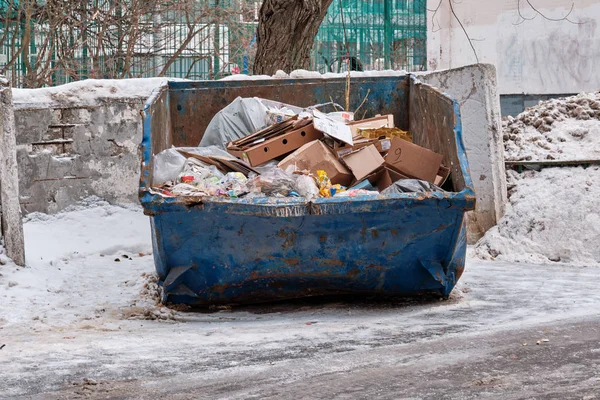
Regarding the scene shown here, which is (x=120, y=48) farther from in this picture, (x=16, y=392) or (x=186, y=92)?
(x=16, y=392)

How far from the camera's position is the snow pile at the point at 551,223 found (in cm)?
757

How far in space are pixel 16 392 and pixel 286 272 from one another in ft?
6.39

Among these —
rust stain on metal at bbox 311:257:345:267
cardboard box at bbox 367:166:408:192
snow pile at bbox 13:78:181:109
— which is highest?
snow pile at bbox 13:78:181:109

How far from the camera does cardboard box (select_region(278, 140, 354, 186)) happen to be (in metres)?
6.04

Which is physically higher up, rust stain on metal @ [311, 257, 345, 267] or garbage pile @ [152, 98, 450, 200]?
garbage pile @ [152, 98, 450, 200]

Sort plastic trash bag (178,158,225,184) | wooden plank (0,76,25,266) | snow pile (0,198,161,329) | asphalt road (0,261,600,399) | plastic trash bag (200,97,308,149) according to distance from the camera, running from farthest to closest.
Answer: plastic trash bag (200,97,308,149) < wooden plank (0,76,25,266) < plastic trash bag (178,158,225,184) < snow pile (0,198,161,329) < asphalt road (0,261,600,399)

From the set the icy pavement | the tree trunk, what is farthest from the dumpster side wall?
the tree trunk

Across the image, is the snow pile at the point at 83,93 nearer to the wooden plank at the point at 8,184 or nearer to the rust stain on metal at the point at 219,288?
the wooden plank at the point at 8,184

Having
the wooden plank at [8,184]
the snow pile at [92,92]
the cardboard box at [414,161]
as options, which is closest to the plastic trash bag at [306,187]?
the cardboard box at [414,161]

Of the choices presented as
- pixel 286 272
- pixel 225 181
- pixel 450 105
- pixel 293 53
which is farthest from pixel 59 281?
pixel 293 53

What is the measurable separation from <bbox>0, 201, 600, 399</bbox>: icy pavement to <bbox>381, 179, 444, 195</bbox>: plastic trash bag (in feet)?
2.36

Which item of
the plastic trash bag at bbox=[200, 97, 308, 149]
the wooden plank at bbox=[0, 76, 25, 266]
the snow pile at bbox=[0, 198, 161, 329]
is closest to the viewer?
the snow pile at bbox=[0, 198, 161, 329]

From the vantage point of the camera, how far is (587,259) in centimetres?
745

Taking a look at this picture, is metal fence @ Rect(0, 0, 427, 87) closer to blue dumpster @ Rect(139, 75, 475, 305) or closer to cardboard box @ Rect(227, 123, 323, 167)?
cardboard box @ Rect(227, 123, 323, 167)
